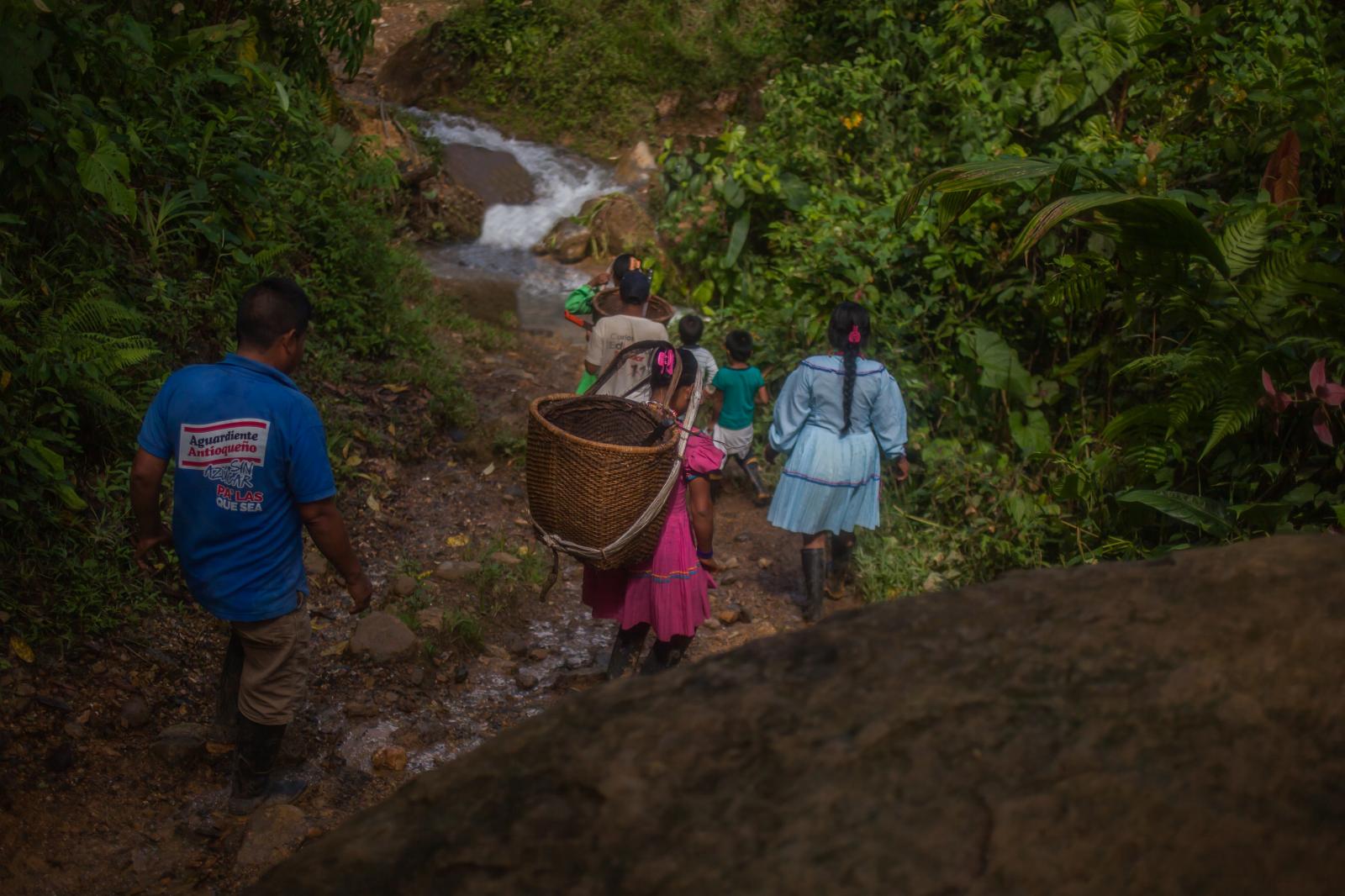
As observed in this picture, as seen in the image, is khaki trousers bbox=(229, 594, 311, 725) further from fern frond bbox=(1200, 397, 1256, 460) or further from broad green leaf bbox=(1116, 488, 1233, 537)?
fern frond bbox=(1200, 397, 1256, 460)

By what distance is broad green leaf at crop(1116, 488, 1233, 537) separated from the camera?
15.4 feet

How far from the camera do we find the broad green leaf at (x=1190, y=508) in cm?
469

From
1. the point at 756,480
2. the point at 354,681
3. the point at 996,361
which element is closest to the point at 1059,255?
the point at 996,361

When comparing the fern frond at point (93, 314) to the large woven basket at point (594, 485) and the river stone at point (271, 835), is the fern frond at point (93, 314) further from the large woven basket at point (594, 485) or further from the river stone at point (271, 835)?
the river stone at point (271, 835)

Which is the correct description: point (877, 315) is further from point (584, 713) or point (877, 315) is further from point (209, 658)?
point (584, 713)

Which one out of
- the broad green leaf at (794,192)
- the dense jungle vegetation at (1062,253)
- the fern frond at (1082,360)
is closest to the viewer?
the dense jungle vegetation at (1062,253)

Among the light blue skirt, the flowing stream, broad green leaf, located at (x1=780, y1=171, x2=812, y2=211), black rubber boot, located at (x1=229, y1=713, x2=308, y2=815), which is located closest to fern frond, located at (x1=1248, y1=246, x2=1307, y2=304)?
the light blue skirt

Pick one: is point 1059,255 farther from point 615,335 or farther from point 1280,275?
point 615,335

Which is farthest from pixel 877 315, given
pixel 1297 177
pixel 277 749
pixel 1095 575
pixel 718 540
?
pixel 1095 575

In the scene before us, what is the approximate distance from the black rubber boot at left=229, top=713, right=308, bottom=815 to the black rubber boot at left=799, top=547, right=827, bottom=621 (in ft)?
9.84

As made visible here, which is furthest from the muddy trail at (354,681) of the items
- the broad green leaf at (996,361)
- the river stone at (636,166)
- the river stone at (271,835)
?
the river stone at (636,166)

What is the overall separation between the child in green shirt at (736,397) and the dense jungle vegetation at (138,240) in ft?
6.40

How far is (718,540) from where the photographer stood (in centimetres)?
711

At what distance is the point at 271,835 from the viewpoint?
364 cm
